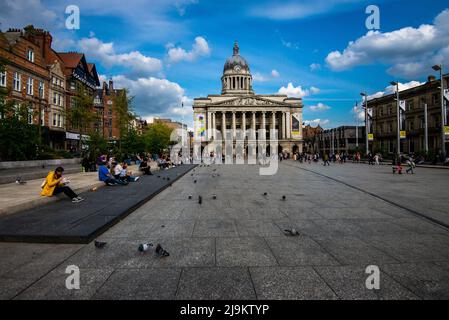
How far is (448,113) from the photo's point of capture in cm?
4591

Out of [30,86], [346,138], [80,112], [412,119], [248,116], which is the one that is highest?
[248,116]

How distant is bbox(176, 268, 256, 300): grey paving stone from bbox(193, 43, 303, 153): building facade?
9057 centimetres

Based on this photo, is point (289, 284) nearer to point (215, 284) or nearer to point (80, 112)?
point (215, 284)

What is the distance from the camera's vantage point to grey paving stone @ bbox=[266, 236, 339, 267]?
461 centimetres

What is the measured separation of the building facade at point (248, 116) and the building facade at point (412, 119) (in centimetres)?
2860

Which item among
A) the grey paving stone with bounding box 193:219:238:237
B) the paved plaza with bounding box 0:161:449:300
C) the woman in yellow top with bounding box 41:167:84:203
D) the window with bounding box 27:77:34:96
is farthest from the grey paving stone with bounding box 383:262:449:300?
the window with bounding box 27:77:34:96

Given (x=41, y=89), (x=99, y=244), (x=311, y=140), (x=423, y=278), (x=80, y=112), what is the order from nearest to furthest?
(x=423, y=278)
(x=99, y=244)
(x=80, y=112)
(x=41, y=89)
(x=311, y=140)

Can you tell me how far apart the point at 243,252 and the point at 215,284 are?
135cm

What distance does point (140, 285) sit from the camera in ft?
12.5

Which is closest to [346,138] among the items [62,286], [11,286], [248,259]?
[248,259]

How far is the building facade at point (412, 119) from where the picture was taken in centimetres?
5419

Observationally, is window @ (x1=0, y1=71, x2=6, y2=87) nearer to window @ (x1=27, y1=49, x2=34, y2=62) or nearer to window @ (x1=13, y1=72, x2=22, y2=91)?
window @ (x1=13, y1=72, x2=22, y2=91)

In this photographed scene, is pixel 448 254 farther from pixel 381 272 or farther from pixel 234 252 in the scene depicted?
pixel 234 252

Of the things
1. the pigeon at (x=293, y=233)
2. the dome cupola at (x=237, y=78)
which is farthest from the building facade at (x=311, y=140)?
the pigeon at (x=293, y=233)
